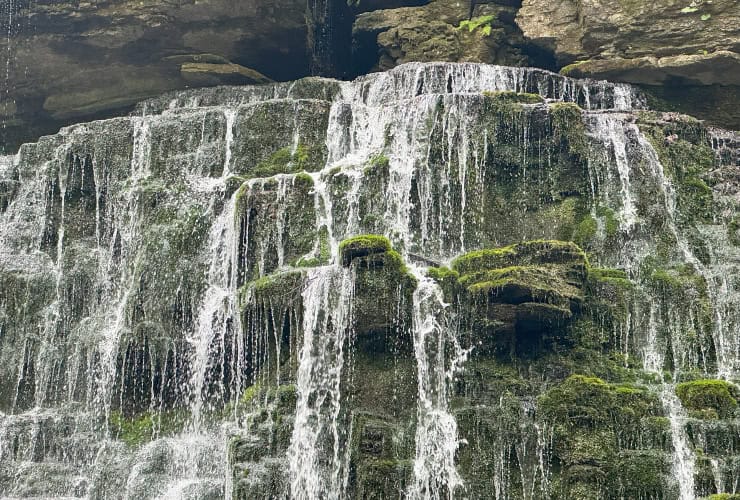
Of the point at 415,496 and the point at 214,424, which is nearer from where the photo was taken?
the point at 415,496

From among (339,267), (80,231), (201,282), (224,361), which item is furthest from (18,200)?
(339,267)

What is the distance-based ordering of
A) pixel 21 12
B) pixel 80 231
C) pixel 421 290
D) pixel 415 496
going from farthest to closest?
pixel 21 12
pixel 80 231
pixel 421 290
pixel 415 496

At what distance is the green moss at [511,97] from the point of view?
23.2 metres

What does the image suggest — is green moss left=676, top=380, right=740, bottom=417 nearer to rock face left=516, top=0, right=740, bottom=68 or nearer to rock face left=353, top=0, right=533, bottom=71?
rock face left=516, top=0, right=740, bottom=68

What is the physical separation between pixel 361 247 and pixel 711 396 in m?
6.86

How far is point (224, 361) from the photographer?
68.6 feet

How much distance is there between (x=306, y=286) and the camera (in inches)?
765

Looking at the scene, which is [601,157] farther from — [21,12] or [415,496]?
[21,12]

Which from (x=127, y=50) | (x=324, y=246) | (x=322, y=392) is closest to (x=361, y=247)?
(x=324, y=246)

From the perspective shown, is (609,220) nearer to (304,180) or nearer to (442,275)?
(442,275)

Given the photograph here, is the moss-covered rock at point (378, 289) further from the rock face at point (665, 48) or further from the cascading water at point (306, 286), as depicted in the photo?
the rock face at point (665, 48)

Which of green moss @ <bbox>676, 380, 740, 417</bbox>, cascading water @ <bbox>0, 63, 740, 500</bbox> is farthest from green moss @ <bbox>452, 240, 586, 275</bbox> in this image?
green moss @ <bbox>676, 380, 740, 417</bbox>

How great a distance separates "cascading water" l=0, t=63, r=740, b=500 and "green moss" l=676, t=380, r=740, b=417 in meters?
0.33

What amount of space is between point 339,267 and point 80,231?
29.2 ft
